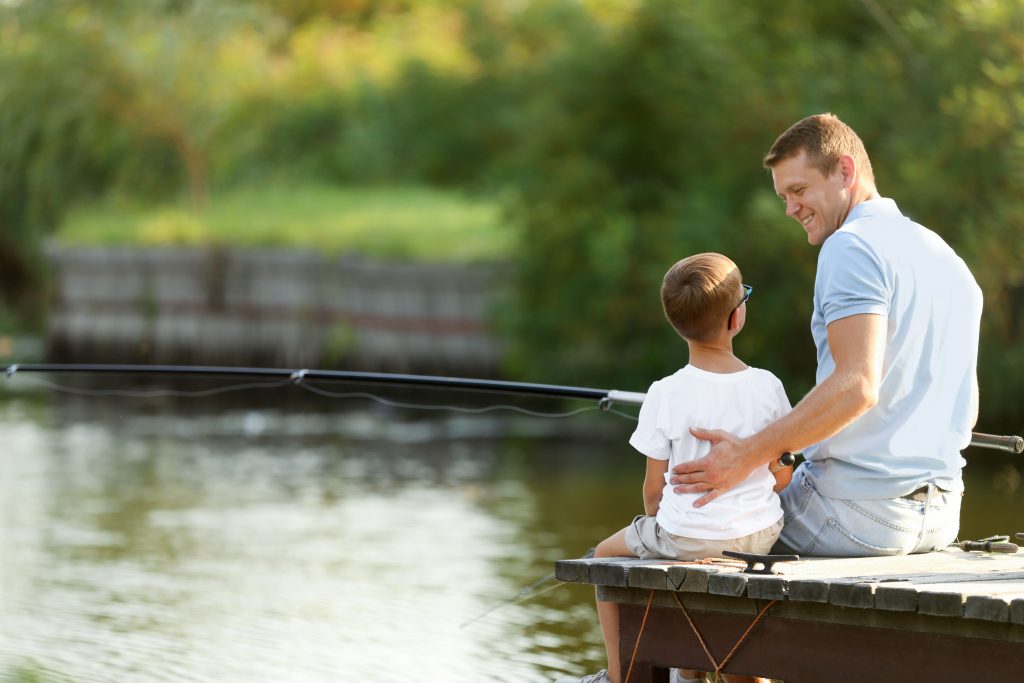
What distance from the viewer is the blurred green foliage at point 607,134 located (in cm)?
1390

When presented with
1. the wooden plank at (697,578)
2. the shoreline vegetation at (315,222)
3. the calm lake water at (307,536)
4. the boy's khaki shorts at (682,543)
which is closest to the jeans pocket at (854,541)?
Answer: the boy's khaki shorts at (682,543)

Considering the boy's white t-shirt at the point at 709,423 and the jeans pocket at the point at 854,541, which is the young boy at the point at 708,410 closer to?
the boy's white t-shirt at the point at 709,423

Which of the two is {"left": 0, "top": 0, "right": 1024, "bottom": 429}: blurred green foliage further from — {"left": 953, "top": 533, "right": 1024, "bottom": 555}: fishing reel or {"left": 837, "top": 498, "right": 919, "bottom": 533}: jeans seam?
{"left": 837, "top": 498, "right": 919, "bottom": 533}: jeans seam

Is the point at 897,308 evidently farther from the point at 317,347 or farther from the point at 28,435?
the point at 317,347

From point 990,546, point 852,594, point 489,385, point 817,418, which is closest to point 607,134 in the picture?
point 489,385

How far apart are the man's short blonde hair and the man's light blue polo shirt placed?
13 cm

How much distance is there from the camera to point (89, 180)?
27.9 m

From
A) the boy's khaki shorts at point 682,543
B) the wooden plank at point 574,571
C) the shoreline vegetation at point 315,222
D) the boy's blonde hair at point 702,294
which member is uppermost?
the shoreline vegetation at point 315,222

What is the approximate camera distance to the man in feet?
14.1

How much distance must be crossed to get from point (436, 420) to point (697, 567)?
1325cm

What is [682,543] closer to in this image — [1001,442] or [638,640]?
[638,640]

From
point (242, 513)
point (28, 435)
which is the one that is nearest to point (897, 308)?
point (242, 513)

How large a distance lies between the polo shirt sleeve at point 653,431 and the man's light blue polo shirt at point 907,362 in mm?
380

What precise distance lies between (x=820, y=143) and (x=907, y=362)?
1.78ft
